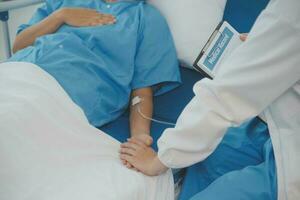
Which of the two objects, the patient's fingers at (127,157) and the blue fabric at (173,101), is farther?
the blue fabric at (173,101)

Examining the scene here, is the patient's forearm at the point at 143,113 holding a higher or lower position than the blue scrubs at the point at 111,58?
lower

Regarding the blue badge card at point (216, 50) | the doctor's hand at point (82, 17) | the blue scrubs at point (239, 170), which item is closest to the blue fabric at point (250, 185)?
the blue scrubs at point (239, 170)

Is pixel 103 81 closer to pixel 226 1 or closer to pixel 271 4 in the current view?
pixel 226 1

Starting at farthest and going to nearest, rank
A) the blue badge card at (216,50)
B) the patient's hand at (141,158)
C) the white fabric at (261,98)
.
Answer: the blue badge card at (216,50) → the patient's hand at (141,158) → the white fabric at (261,98)

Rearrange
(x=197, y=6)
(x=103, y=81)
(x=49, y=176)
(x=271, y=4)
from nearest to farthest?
(x=271, y=4) → (x=49, y=176) → (x=103, y=81) → (x=197, y=6)

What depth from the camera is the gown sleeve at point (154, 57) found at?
1537 mm

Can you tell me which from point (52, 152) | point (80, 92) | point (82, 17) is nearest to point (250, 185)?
point (52, 152)

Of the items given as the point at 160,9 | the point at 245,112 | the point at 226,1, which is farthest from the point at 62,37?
the point at 245,112

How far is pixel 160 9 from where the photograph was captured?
5.53ft

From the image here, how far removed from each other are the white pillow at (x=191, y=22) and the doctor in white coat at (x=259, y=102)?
676 mm

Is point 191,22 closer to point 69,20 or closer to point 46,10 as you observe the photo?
point 69,20

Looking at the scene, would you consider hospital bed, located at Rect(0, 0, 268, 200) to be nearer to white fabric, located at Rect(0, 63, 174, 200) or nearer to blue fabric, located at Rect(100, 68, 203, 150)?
blue fabric, located at Rect(100, 68, 203, 150)

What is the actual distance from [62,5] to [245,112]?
106 cm

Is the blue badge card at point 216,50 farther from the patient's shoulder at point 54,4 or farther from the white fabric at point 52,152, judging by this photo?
the patient's shoulder at point 54,4
